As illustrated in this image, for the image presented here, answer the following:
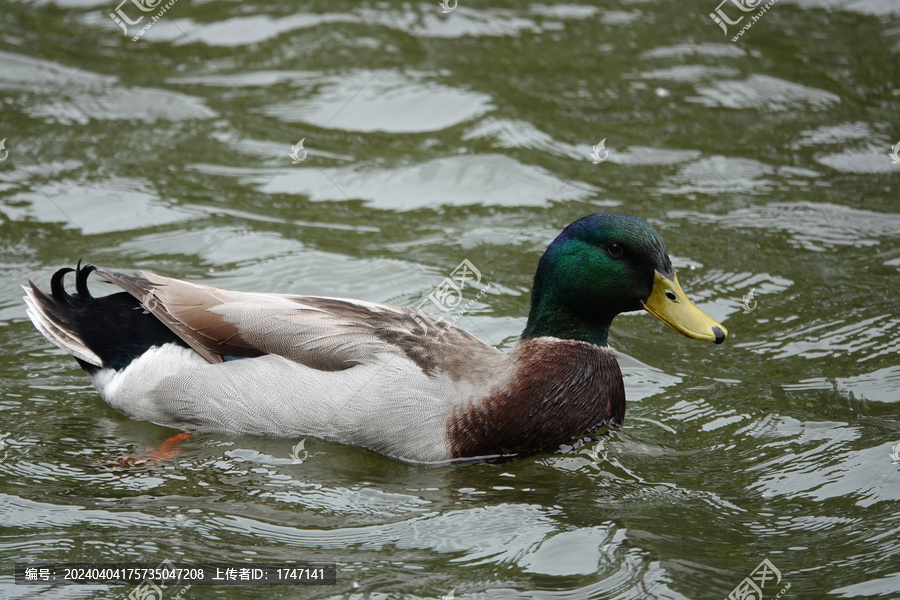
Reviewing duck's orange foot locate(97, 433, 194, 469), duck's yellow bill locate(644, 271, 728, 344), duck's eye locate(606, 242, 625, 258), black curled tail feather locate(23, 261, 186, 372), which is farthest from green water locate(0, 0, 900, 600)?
duck's eye locate(606, 242, 625, 258)

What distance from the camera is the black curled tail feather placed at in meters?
6.21

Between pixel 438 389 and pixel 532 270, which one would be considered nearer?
pixel 438 389

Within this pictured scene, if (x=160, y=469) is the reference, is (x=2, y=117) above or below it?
above

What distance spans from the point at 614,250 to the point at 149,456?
2848mm

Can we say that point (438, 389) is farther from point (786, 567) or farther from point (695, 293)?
point (695, 293)

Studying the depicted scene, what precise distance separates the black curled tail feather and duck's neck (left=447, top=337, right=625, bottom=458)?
1.82m

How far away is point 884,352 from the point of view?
6.88 meters

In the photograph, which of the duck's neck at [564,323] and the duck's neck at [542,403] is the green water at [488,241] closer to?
the duck's neck at [542,403]

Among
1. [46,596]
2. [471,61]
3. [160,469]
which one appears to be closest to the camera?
[46,596]

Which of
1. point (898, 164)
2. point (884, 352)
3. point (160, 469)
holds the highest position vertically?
point (898, 164)

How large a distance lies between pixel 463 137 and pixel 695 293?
3099 millimetres

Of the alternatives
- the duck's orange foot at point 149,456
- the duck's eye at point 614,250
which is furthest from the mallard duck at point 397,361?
the duck's orange foot at point 149,456

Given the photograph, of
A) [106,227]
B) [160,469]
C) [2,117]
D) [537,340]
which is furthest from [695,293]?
[2,117]

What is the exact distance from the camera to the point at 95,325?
6.29 m
